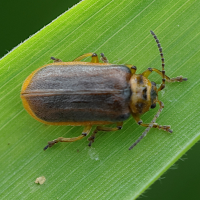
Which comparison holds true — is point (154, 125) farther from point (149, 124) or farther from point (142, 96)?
point (142, 96)

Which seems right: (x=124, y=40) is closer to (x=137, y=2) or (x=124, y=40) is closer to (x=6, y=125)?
(x=137, y=2)

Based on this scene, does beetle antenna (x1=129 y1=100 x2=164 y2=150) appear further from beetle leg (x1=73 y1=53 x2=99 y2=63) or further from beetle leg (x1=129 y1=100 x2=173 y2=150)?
beetle leg (x1=73 y1=53 x2=99 y2=63)

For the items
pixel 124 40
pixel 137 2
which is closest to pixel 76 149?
pixel 124 40

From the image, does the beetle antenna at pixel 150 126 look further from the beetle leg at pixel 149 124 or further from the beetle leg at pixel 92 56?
the beetle leg at pixel 92 56

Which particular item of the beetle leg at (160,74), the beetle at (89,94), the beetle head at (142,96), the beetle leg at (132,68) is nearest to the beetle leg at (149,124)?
the beetle at (89,94)

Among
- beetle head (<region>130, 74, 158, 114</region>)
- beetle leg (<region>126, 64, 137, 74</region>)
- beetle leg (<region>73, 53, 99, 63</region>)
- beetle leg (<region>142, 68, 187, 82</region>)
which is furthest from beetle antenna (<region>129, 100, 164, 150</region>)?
beetle leg (<region>73, 53, 99, 63</region>)

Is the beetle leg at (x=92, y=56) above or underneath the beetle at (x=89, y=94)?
above

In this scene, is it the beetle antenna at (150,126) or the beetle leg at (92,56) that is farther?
the beetle leg at (92,56)

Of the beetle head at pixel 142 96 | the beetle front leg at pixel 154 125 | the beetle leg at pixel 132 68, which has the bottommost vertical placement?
the beetle front leg at pixel 154 125
